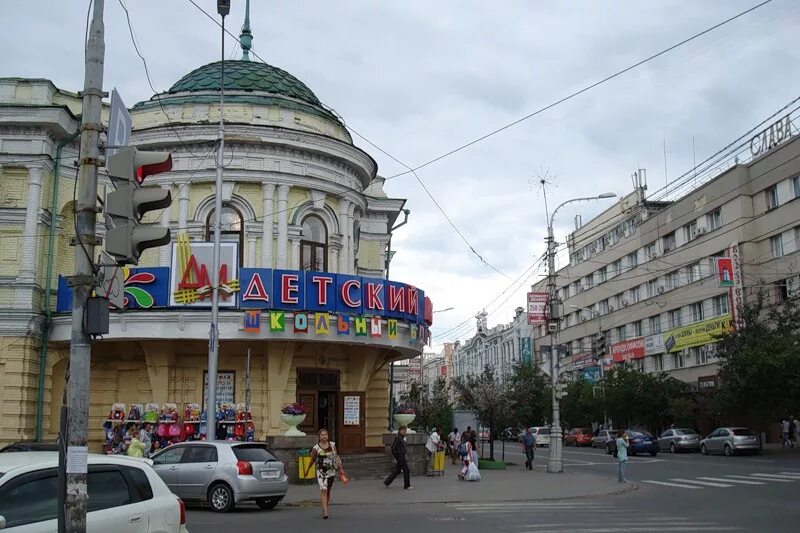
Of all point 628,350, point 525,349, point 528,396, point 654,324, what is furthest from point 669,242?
point 525,349

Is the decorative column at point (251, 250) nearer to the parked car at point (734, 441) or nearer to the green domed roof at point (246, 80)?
the green domed roof at point (246, 80)

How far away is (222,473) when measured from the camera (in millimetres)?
16625

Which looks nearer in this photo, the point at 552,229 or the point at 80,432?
the point at 80,432

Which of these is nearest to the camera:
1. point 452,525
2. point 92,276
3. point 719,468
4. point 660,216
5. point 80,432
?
point 80,432

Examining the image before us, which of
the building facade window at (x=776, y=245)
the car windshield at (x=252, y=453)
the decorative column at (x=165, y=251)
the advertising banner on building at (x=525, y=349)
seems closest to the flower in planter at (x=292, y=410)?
the decorative column at (x=165, y=251)

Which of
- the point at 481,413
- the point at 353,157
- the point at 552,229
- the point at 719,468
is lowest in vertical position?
the point at 719,468

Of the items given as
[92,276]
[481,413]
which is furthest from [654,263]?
[92,276]

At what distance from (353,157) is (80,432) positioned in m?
22.9

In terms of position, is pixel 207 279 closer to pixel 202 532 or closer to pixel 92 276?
pixel 202 532

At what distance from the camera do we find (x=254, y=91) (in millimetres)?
29531

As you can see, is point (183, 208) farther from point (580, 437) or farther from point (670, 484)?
point (580, 437)

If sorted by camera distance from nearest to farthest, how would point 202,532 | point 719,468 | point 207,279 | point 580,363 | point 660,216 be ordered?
point 202,532 < point 207,279 < point 719,468 < point 660,216 < point 580,363

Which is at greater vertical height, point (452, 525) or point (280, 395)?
point (280, 395)

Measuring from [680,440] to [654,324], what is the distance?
16703 mm
